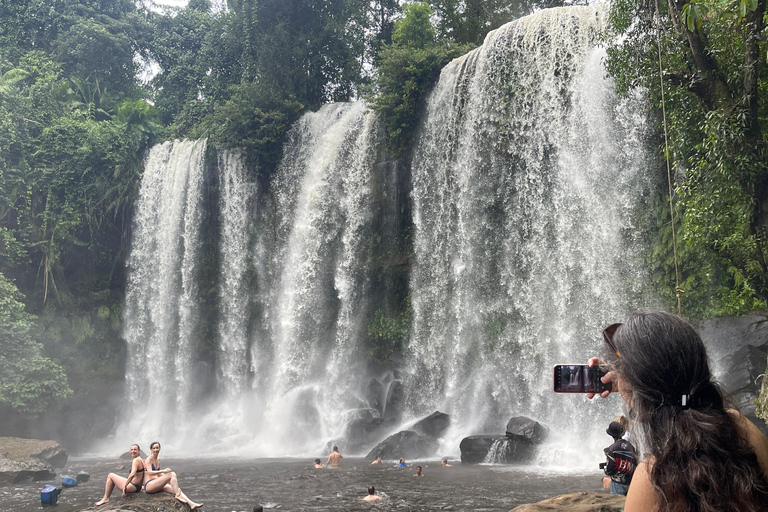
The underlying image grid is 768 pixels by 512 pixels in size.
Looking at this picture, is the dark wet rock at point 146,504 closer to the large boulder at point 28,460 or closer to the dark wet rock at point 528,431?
the large boulder at point 28,460

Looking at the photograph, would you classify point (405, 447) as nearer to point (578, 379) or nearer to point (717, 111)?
point (717, 111)

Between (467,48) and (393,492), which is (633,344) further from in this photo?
(467,48)

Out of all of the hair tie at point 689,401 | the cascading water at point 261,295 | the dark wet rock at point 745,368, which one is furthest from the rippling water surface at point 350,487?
the hair tie at point 689,401

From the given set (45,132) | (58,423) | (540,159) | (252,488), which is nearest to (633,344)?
(252,488)

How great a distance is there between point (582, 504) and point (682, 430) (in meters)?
4.67

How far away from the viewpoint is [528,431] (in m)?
12.6

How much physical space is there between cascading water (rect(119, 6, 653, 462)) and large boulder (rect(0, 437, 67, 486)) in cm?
451

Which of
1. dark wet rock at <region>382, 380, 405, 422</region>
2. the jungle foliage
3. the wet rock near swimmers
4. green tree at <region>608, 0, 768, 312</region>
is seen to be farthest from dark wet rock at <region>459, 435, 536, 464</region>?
green tree at <region>608, 0, 768, 312</region>

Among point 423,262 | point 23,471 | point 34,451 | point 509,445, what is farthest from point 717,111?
point 34,451

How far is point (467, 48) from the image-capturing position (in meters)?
18.8

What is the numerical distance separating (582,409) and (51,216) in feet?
61.7

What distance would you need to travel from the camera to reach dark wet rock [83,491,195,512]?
21.1 feet

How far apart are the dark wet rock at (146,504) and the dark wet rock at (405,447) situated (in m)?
7.17

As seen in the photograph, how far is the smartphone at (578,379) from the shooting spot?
1966 millimetres
